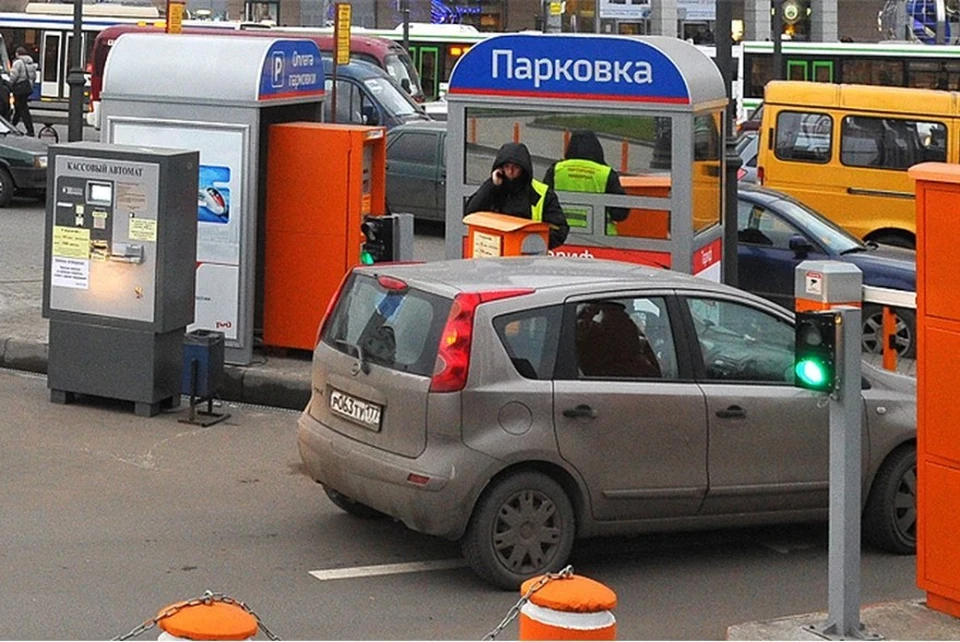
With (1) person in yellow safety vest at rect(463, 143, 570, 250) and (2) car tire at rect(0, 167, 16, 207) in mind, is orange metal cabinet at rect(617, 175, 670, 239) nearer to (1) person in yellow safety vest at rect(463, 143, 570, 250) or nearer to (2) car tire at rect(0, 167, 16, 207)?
(1) person in yellow safety vest at rect(463, 143, 570, 250)

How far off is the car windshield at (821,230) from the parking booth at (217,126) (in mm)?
5444

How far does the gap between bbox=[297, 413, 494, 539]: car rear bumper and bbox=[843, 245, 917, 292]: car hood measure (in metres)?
7.97

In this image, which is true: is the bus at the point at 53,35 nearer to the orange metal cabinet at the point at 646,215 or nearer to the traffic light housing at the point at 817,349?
the orange metal cabinet at the point at 646,215

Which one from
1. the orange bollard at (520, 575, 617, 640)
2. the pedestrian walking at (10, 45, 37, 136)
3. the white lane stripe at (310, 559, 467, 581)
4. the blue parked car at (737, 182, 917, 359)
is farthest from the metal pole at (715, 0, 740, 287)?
the pedestrian walking at (10, 45, 37, 136)

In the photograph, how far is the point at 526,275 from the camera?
830 centimetres

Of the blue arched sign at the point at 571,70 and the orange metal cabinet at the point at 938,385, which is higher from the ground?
the blue arched sign at the point at 571,70

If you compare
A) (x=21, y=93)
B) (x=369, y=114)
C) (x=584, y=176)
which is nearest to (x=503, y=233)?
(x=584, y=176)

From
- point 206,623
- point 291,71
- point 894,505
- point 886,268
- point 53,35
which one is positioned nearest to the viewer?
point 206,623

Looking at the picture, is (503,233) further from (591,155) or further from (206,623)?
(206,623)

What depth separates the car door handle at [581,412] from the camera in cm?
790

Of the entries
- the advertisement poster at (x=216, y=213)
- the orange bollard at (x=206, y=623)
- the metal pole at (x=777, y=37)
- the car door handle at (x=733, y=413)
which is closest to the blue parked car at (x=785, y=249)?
the advertisement poster at (x=216, y=213)

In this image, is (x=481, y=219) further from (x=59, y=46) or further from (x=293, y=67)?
(x=59, y=46)

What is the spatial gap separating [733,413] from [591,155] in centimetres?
407

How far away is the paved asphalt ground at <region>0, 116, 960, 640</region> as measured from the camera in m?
6.82
